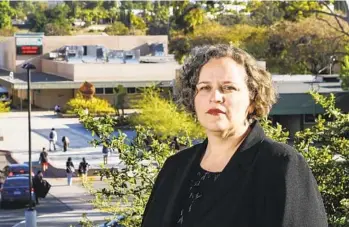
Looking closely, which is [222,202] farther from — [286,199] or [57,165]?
[57,165]

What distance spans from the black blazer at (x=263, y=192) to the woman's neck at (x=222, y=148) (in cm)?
4

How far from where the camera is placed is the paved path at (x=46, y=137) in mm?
33125

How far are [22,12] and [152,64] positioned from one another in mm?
89702

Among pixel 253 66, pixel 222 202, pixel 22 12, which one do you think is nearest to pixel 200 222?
pixel 222 202

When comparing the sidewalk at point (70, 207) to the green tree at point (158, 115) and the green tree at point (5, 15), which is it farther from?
the green tree at point (5, 15)

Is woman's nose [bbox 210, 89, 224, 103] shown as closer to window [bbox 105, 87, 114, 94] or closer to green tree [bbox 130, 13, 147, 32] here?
window [bbox 105, 87, 114, 94]

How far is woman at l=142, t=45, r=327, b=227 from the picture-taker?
2865 millimetres

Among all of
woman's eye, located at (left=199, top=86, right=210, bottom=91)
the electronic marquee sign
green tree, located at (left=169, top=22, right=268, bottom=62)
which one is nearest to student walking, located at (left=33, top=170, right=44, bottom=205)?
woman's eye, located at (left=199, top=86, right=210, bottom=91)

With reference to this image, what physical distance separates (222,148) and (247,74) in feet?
0.94

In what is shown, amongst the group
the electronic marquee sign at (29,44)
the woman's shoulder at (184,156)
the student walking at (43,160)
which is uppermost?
the woman's shoulder at (184,156)

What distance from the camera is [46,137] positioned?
40.4m

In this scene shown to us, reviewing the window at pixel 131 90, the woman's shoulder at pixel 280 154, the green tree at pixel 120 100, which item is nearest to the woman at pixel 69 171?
the green tree at pixel 120 100

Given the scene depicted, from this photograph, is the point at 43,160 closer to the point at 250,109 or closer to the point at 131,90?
the point at 131,90

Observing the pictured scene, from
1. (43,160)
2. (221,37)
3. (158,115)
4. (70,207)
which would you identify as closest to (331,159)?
(70,207)
